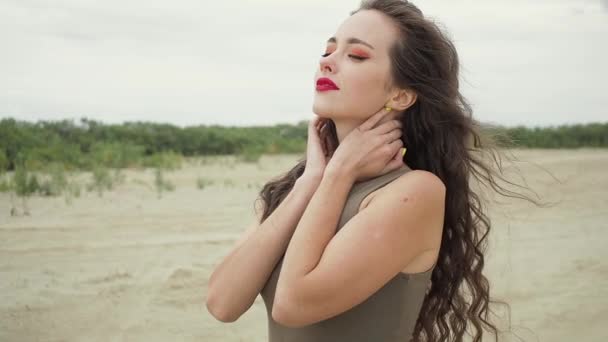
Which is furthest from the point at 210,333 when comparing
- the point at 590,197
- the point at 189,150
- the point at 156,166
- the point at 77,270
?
the point at 189,150

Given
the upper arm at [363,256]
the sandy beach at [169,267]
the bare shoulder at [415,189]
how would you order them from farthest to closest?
the sandy beach at [169,267] → the bare shoulder at [415,189] → the upper arm at [363,256]

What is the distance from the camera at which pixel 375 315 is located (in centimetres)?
207

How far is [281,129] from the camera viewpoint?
104 feet

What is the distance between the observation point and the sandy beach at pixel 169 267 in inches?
183

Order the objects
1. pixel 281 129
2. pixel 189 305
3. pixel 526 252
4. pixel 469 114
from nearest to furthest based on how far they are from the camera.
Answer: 1. pixel 469 114
2. pixel 189 305
3. pixel 526 252
4. pixel 281 129

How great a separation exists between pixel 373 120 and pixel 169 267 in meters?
4.25

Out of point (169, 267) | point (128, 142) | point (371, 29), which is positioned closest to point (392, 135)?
point (371, 29)

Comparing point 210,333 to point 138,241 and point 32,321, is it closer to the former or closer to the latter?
point 32,321

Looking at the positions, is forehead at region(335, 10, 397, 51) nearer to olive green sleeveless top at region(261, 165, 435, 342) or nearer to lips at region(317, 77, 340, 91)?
lips at region(317, 77, 340, 91)

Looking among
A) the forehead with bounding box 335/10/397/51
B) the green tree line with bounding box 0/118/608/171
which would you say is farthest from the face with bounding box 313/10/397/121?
the green tree line with bounding box 0/118/608/171

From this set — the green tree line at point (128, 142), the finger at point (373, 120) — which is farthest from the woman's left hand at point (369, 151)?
the green tree line at point (128, 142)

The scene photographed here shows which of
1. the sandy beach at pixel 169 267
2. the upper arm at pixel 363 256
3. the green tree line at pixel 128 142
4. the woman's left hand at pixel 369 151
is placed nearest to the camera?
the upper arm at pixel 363 256

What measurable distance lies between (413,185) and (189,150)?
18.8 meters

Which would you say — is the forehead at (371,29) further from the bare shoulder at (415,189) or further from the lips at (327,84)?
the bare shoulder at (415,189)
